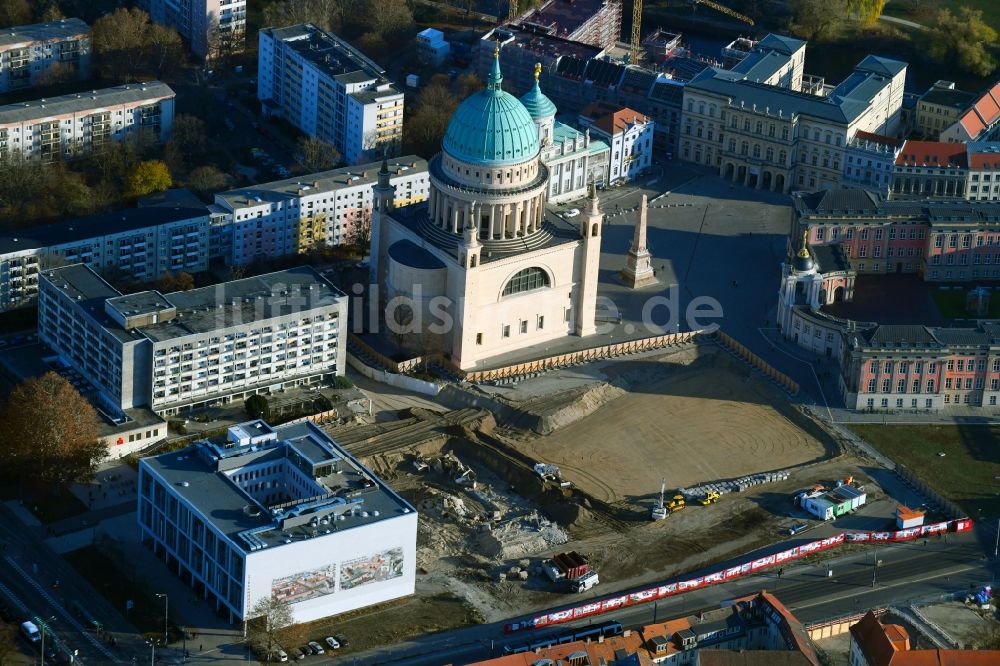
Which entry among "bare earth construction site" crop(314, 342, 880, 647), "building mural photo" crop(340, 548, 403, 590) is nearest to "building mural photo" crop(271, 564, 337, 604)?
"building mural photo" crop(340, 548, 403, 590)

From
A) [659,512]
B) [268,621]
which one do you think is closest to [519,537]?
→ [659,512]

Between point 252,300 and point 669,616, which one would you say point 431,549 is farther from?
point 252,300

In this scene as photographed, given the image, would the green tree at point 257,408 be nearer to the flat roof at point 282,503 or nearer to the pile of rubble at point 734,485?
the flat roof at point 282,503

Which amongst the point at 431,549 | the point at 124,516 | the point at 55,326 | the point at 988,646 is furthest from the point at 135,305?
the point at 988,646

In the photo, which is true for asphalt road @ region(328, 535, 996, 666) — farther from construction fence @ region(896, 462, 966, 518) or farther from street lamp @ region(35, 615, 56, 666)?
street lamp @ region(35, 615, 56, 666)

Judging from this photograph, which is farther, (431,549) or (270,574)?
(431,549)

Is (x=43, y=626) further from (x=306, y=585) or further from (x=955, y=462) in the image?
(x=955, y=462)
